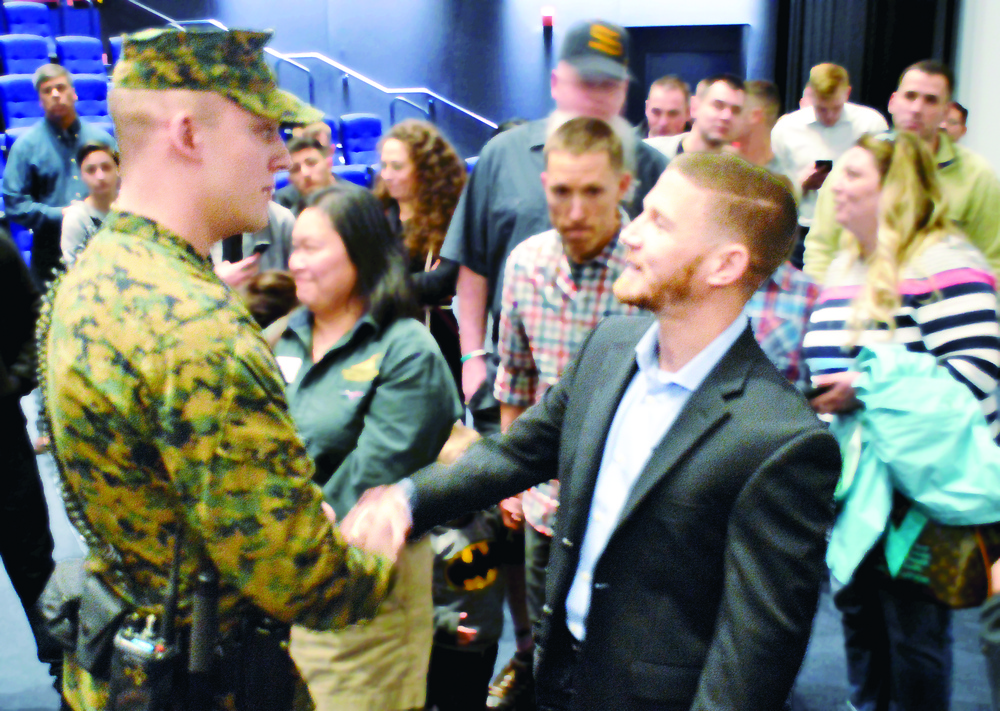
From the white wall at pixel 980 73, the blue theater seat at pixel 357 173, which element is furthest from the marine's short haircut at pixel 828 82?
the blue theater seat at pixel 357 173

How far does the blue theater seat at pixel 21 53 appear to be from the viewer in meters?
10.4

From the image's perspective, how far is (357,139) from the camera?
36.8ft

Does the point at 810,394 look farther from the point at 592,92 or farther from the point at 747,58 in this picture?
the point at 747,58

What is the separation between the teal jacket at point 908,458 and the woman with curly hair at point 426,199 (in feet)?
5.72

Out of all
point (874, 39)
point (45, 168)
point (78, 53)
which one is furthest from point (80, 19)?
point (874, 39)

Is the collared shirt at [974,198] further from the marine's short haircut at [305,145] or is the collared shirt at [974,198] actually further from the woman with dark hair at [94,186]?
the woman with dark hair at [94,186]

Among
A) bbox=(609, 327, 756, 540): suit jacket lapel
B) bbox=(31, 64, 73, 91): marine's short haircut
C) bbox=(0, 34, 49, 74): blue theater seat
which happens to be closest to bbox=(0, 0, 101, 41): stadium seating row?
bbox=(0, 34, 49, 74): blue theater seat

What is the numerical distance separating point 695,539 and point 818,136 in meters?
4.79

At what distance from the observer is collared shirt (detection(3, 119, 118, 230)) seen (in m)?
5.80

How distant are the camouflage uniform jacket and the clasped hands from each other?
22cm

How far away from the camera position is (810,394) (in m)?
2.29

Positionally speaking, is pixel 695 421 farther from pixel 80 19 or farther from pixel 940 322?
pixel 80 19

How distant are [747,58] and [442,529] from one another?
1019 cm

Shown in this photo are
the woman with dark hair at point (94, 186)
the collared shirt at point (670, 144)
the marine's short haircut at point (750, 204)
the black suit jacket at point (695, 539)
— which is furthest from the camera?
the collared shirt at point (670, 144)
